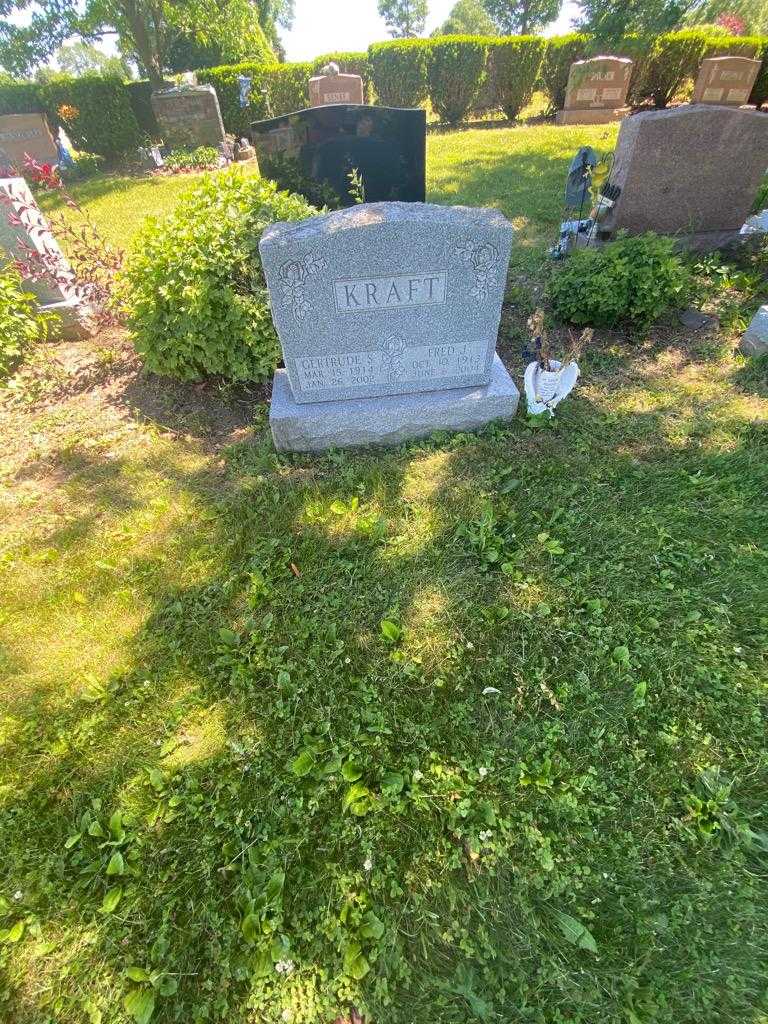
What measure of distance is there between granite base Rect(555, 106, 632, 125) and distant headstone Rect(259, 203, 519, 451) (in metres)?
13.0

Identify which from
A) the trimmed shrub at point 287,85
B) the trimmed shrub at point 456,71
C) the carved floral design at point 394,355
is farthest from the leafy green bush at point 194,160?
the carved floral design at point 394,355

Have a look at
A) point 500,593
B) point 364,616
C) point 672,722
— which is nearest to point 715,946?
point 672,722

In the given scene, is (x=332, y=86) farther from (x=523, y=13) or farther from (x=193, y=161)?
(x=523, y=13)

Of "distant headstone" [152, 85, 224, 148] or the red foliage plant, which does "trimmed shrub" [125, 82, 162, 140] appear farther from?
the red foliage plant

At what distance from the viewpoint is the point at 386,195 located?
5707mm

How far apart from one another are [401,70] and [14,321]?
50.3ft

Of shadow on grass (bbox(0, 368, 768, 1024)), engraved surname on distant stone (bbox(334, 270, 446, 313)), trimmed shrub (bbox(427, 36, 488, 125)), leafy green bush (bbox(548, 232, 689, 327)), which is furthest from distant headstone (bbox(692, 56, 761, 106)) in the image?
engraved surname on distant stone (bbox(334, 270, 446, 313))

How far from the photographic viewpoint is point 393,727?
213 cm

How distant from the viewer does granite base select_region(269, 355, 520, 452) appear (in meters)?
3.35

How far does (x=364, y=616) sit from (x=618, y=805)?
1.32 m

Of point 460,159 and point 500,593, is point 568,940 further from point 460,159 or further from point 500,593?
point 460,159

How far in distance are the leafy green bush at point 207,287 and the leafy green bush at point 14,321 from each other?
A: 121 centimetres

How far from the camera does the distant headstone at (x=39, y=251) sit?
4188 mm

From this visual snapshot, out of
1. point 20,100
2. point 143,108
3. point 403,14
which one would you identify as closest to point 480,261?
point 143,108
